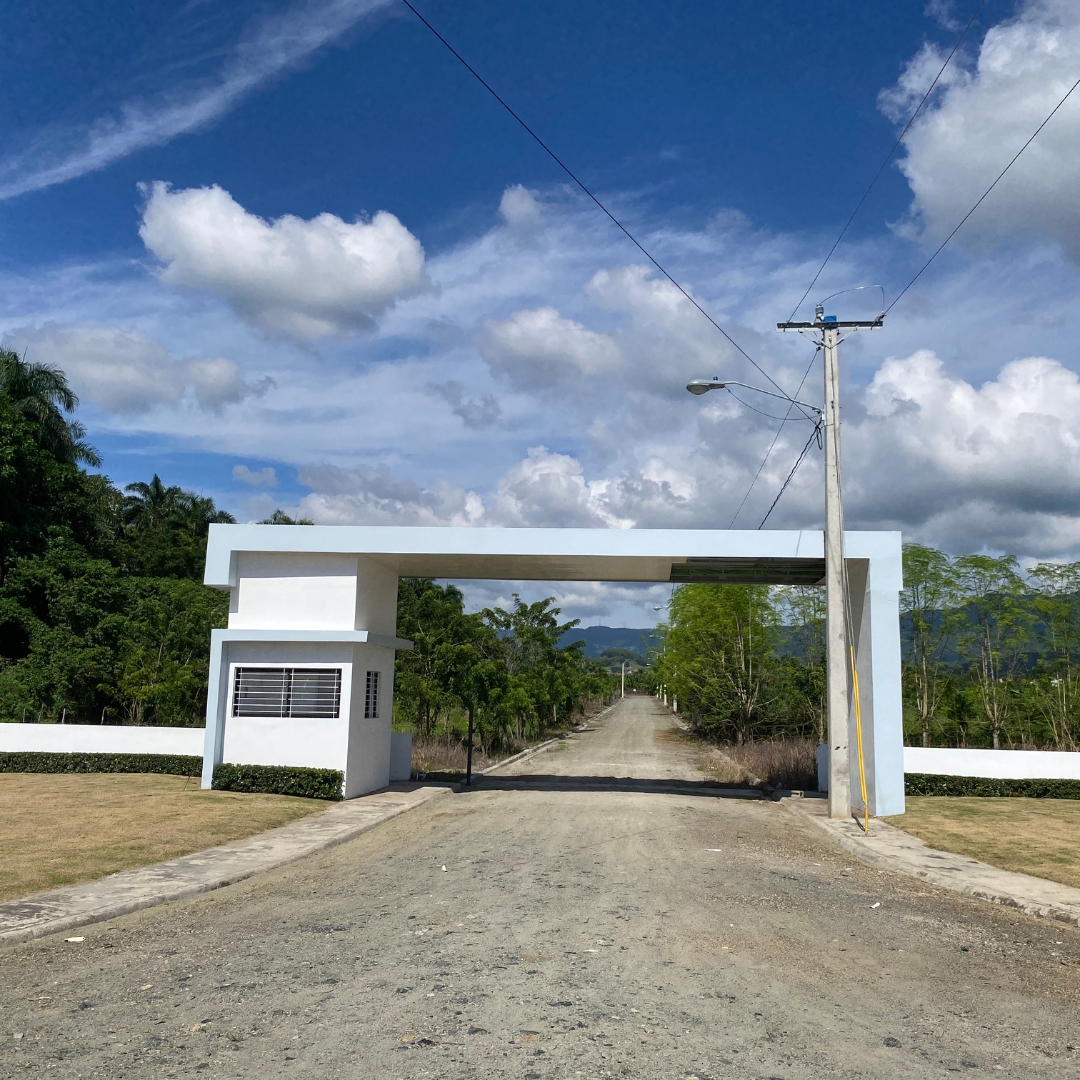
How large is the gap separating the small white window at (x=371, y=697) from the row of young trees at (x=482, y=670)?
2749mm

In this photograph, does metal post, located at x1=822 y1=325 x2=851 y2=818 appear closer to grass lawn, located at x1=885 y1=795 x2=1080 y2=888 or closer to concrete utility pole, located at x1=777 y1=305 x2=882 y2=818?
concrete utility pole, located at x1=777 y1=305 x2=882 y2=818

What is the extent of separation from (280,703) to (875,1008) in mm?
14126

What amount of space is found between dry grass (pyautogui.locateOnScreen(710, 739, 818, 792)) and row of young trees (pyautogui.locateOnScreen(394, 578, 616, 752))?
22.8 ft

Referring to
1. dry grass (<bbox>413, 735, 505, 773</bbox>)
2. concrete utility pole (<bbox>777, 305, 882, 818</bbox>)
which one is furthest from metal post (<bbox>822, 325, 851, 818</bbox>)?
dry grass (<bbox>413, 735, 505, 773</bbox>)

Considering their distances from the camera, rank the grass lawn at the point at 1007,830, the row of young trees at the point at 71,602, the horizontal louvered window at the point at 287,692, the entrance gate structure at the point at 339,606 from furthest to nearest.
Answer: the row of young trees at the point at 71,602 < the horizontal louvered window at the point at 287,692 < the entrance gate structure at the point at 339,606 < the grass lawn at the point at 1007,830

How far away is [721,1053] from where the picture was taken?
196 inches

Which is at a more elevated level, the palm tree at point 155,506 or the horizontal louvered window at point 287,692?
the palm tree at point 155,506

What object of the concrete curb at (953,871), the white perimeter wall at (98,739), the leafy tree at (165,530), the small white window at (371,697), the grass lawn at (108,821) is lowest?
the grass lawn at (108,821)

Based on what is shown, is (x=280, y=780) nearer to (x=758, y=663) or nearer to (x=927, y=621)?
(x=927, y=621)

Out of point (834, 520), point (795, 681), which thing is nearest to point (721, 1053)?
point (834, 520)

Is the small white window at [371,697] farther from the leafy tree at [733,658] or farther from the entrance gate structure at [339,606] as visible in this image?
the leafy tree at [733,658]

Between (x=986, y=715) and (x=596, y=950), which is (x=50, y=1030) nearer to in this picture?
(x=596, y=950)

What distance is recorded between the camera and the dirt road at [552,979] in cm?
493

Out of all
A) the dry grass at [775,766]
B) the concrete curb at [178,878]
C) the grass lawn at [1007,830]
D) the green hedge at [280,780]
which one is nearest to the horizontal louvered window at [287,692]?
the green hedge at [280,780]
